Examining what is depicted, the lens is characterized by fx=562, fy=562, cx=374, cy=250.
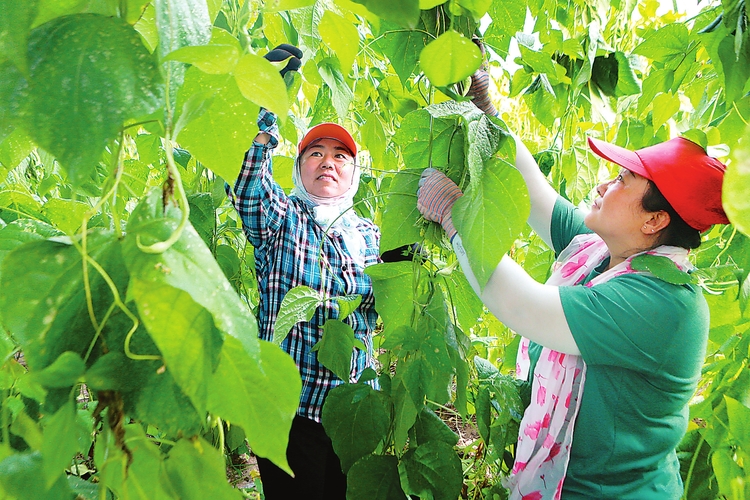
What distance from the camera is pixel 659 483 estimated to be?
2.91ft

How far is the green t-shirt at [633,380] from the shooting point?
Result: 2.59 feet

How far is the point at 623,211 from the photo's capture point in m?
0.87

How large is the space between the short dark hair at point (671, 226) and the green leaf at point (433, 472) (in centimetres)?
48

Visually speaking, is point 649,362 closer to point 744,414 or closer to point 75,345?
point 744,414

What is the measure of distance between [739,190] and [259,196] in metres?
1.11

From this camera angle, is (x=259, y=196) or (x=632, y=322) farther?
(x=259, y=196)

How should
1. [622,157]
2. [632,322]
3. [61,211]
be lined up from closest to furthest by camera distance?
1. [61,211]
2. [632,322]
3. [622,157]

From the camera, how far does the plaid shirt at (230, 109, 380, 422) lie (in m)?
1.28

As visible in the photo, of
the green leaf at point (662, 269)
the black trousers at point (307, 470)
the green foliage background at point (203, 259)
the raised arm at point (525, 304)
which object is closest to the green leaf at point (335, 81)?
the green foliage background at point (203, 259)

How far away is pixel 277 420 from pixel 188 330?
58 millimetres

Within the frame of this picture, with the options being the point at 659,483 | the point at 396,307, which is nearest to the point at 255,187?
the point at 396,307

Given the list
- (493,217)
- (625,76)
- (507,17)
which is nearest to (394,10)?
(493,217)

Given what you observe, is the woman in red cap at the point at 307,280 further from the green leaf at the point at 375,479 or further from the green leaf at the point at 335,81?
the green leaf at the point at 375,479

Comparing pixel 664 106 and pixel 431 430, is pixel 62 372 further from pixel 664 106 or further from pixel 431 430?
pixel 664 106
